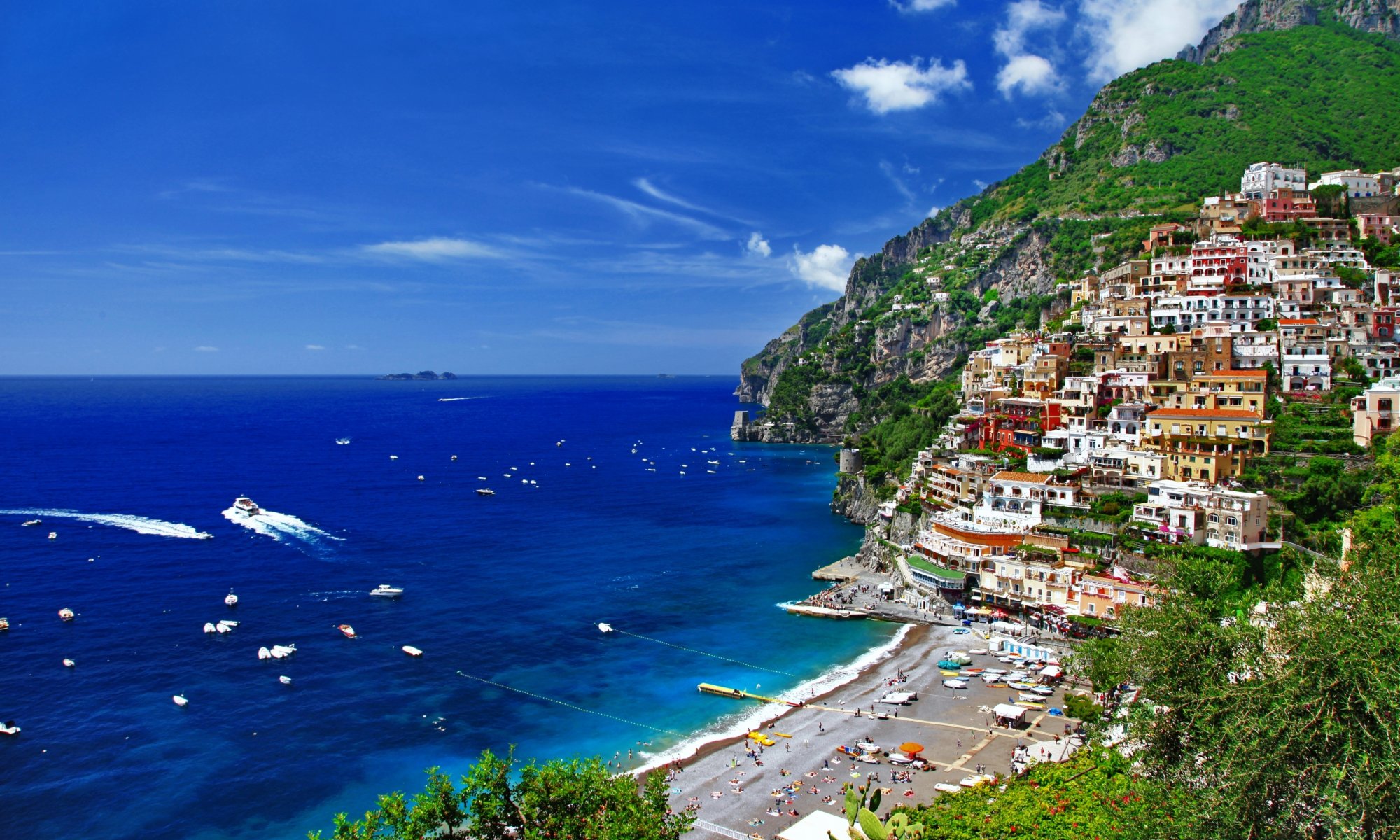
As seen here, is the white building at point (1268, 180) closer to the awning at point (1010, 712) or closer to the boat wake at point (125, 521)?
the awning at point (1010, 712)

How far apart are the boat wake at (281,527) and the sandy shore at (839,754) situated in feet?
164

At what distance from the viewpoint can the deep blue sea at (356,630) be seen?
125ft

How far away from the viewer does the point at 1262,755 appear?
2170 cm

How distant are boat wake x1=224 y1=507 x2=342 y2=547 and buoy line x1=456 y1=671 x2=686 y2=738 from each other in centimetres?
3567

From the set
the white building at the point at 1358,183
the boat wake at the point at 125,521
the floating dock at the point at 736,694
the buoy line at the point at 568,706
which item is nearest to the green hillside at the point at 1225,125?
the white building at the point at 1358,183

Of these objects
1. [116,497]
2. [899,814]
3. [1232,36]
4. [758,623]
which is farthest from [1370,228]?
[116,497]

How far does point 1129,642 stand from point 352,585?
54591 millimetres

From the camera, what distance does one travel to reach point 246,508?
287ft

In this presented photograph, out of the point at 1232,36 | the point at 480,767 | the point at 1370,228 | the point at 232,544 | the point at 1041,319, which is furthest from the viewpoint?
the point at 1232,36

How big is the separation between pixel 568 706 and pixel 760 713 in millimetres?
10487

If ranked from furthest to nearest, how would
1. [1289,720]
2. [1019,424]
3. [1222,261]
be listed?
[1222,261]
[1019,424]
[1289,720]

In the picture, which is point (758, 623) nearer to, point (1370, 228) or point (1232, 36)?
point (1370, 228)

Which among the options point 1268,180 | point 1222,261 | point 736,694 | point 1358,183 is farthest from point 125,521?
point 1358,183

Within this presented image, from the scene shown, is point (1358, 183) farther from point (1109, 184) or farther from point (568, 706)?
point (568, 706)
